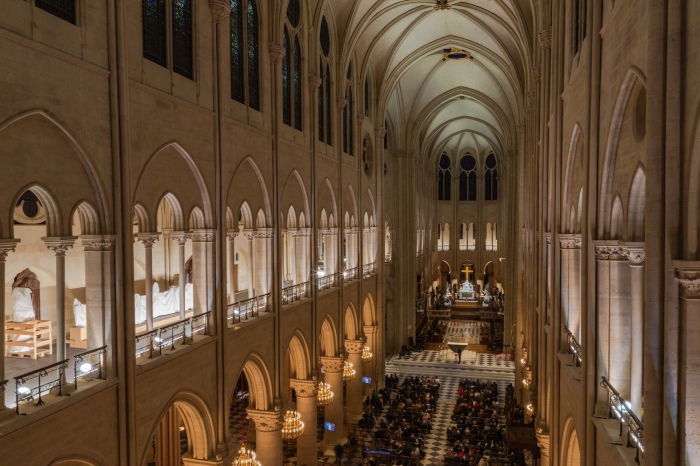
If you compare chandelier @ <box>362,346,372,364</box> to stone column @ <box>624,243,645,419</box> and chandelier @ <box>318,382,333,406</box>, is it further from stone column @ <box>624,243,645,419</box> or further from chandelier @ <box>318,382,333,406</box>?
stone column @ <box>624,243,645,419</box>

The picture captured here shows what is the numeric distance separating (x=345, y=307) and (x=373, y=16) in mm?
12402

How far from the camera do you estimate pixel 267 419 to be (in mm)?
15508

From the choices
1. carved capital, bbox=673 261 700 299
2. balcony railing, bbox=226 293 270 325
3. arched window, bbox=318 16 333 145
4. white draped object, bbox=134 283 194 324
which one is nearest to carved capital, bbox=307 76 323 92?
arched window, bbox=318 16 333 145

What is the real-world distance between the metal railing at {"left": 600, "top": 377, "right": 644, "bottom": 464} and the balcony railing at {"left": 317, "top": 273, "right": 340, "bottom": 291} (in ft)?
42.5

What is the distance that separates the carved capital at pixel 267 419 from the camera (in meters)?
15.5

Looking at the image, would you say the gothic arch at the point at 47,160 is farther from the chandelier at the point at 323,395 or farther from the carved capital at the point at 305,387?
the chandelier at the point at 323,395

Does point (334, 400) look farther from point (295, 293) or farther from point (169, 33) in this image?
point (169, 33)

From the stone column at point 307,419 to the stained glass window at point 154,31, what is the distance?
1188 cm

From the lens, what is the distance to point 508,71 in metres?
26.7

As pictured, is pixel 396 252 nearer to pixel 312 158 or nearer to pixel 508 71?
pixel 508 71

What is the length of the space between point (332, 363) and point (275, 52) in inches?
486

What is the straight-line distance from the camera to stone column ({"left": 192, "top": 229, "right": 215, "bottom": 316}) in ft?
41.5

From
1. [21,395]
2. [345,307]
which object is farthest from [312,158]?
[21,395]

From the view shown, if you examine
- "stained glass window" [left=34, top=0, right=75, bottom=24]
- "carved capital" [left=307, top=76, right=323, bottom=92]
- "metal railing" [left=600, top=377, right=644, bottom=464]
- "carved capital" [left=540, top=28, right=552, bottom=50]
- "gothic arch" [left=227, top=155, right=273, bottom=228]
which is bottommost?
"metal railing" [left=600, top=377, right=644, bottom=464]
